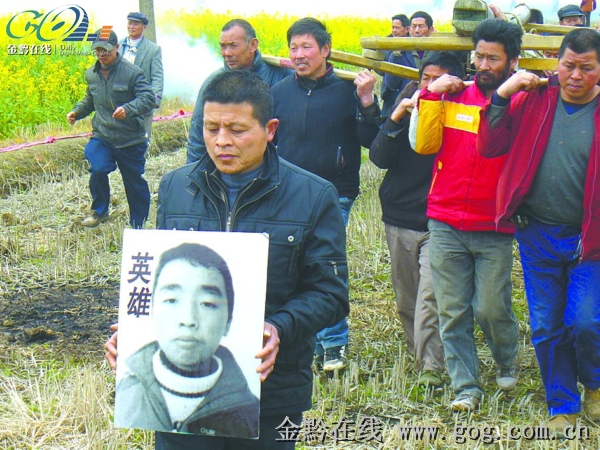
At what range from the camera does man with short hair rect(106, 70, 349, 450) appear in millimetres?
3197

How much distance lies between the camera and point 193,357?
300cm

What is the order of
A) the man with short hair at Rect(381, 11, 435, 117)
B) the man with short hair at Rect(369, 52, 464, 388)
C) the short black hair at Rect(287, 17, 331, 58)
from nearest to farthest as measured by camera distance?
the man with short hair at Rect(369, 52, 464, 388) → the short black hair at Rect(287, 17, 331, 58) → the man with short hair at Rect(381, 11, 435, 117)

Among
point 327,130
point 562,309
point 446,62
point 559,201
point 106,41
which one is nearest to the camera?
point 559,201

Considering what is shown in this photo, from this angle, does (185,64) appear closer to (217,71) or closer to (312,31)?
(217,71)

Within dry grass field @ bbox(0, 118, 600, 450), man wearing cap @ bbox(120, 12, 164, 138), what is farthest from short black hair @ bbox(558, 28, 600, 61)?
man wearing cap @ bbox(120, 12, 164, 138)

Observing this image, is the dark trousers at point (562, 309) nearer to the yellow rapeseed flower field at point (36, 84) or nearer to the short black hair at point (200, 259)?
the short black hair at point (200, 259)

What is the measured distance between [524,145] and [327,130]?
60.9 inches

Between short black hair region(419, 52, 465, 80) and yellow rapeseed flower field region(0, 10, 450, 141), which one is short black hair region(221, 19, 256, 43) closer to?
short black hair region(419, 52, 465, 80)

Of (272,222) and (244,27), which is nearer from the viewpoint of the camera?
(272,222)

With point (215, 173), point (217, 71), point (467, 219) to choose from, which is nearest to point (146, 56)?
point (217, 71)

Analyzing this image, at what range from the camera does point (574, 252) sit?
4.67m

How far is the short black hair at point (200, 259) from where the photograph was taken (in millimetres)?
3014

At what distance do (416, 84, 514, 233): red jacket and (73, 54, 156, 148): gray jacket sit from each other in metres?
4.87

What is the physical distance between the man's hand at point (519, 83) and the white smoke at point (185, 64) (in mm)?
15473
